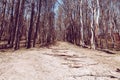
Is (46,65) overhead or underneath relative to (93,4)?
underneath

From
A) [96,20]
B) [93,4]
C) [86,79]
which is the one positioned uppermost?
[93,4]

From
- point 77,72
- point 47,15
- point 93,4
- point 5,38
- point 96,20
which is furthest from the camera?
point 47,15

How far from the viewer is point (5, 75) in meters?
11.7

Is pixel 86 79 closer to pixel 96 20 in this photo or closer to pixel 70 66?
pixel 70 66

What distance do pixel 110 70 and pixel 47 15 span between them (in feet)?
118

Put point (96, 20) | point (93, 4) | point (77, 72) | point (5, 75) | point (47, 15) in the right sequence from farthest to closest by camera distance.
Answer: point (47, 15)
point (93, 4)
point (96, 20)
point (77, 72)
point (5, 75)

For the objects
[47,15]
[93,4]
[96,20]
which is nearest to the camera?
[96,20]

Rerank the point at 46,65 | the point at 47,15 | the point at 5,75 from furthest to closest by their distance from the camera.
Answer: the point at 47,15 → the point at 46,65 → the point at 5,75

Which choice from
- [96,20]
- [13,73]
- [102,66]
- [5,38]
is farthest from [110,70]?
[5,38]

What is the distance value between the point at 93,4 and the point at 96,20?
3.00 meters

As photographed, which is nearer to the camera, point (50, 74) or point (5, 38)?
point (50, 74)

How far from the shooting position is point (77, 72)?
1318 centimetres

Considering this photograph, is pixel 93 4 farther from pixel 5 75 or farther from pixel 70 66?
pixel 5 75

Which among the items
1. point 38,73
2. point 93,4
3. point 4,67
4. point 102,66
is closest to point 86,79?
point 38,73
